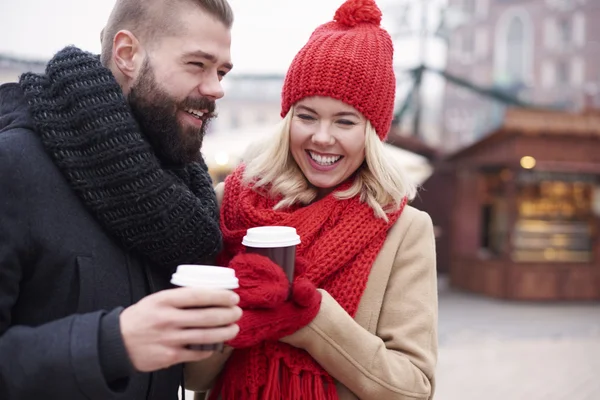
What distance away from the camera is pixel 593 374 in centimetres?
623

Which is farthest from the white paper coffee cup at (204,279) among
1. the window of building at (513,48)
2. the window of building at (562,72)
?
the window of building at (562,72)

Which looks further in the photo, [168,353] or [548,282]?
[548,282]

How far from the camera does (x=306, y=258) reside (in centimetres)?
188

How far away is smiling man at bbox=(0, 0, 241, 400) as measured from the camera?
1175 millimetres

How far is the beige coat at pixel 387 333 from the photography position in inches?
67.6

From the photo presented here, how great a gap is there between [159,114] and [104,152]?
0.72ft

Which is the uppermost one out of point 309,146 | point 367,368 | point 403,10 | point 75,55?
point 403,10

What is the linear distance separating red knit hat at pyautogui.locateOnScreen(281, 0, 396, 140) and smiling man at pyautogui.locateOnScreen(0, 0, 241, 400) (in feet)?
1.31

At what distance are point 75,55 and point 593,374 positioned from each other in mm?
6362

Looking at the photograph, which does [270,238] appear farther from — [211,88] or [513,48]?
[513,48]

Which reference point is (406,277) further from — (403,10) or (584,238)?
(403,10)

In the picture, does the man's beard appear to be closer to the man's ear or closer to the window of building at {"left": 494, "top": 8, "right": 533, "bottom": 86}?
the man's ear

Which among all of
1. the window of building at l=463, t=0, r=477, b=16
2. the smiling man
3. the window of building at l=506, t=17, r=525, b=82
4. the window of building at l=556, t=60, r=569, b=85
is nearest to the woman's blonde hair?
the smiling man

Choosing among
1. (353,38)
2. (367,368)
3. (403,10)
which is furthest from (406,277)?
(403,10)
